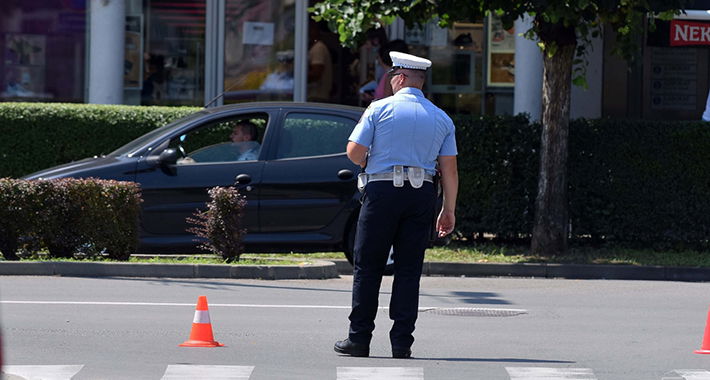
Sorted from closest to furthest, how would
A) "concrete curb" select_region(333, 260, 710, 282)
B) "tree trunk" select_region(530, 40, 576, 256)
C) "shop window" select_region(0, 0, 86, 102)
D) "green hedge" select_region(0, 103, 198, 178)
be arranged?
"concrete curb" select_region(333, 260, 710, 282) → "tree trunk" select_region(530, 40, 576, 256) → "green hedge" select_region(0, 103, 198, 178) → "shop window" select_region(0, 0, 86, 102)

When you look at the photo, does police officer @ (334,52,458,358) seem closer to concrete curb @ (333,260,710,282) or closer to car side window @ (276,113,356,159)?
car side window @ (276,113,356,159)

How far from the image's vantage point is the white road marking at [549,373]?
24.9 feet

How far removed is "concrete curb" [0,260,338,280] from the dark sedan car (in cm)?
56

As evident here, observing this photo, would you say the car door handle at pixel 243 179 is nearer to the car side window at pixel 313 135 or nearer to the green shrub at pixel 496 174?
the car side window at pixel 313 135

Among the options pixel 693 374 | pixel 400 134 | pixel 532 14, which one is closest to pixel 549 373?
pixel 693 374

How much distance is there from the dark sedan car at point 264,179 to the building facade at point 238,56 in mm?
6648

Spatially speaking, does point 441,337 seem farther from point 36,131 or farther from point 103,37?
point 103,37

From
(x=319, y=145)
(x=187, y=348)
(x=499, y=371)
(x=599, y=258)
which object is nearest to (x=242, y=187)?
(x=319, y=145)

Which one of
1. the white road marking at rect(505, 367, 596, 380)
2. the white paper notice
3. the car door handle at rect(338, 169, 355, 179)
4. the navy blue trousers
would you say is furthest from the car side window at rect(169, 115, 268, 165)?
the white paper notice

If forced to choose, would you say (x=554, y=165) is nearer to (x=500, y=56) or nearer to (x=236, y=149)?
(x=236, y=149)

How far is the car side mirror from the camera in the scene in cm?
1319

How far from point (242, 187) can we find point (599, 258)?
4.10 meters

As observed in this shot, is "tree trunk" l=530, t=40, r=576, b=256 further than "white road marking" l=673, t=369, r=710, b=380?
Yes

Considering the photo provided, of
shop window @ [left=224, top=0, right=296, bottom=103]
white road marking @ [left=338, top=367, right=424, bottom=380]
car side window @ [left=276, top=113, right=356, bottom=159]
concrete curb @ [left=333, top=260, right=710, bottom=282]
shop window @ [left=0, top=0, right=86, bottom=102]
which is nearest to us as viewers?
white road marking @ [left=338, top=367, right=424, bottom=380]
